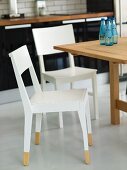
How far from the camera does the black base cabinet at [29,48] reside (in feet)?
12.8

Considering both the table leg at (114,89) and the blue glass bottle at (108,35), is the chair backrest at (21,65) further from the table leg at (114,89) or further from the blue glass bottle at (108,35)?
the table leg at (114,89)

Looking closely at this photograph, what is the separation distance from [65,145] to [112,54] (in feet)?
2.96

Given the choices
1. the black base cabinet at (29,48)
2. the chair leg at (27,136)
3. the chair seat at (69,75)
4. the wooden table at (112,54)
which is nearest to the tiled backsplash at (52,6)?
the black base cabinet at (29,48)

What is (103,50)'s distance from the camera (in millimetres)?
2590

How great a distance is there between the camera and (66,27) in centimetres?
355

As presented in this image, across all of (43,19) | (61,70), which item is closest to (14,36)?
(43,19)

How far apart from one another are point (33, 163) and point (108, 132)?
816 mm

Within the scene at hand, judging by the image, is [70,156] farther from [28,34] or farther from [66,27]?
[28,34]

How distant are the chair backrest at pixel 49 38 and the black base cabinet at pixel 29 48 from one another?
561mm

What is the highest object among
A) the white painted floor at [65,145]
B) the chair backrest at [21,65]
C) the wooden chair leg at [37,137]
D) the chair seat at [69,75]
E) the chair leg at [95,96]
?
the chair backrest at [21,65]

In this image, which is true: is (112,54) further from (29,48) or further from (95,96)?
(29,48)

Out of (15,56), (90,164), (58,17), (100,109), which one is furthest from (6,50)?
(90,164)

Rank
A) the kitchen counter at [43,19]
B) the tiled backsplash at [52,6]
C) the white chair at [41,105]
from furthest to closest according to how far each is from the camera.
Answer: the tiled backsplash at [52,6] < the kitchen counter at [43,19] < the white chair at [41,105]

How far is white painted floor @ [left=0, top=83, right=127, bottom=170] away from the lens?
250cm
